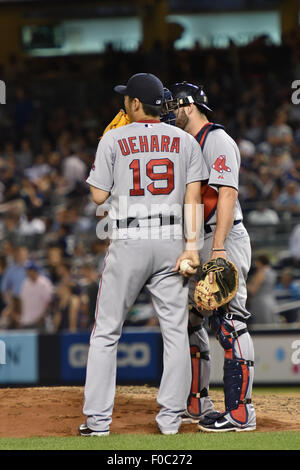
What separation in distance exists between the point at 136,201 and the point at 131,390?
2.72 m

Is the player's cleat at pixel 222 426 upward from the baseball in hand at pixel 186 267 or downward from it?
downward

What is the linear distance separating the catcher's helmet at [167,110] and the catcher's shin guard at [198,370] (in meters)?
1.41

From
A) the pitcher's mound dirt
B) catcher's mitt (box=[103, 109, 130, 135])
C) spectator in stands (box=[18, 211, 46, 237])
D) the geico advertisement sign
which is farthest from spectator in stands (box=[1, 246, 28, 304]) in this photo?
catcher's mitt (box=[103, 109, 130, 135])

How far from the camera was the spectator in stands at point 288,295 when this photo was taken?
1254 centimetres

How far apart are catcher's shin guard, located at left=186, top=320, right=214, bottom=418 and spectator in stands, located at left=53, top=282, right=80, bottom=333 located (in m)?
6.44

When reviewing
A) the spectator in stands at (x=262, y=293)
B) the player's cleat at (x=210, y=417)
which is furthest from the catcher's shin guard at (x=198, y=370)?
the spectator in stands at (x=262, y=293)

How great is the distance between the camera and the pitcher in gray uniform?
5.34 m

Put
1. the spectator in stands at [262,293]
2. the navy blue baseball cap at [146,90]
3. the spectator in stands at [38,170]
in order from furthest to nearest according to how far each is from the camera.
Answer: the spectator in stands at [38,170] < the spectator in stands at [262,293] < the navy blue baseball cap at [146,90]

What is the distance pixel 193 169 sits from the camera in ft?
17.9

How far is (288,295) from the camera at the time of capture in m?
12.7

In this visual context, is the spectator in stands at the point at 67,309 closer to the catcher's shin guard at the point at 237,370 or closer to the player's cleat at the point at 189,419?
the player's cleat at the point at 189,419

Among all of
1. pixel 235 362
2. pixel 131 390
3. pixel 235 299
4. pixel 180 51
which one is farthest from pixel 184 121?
pixel 180 51

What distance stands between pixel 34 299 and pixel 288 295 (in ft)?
11.9
